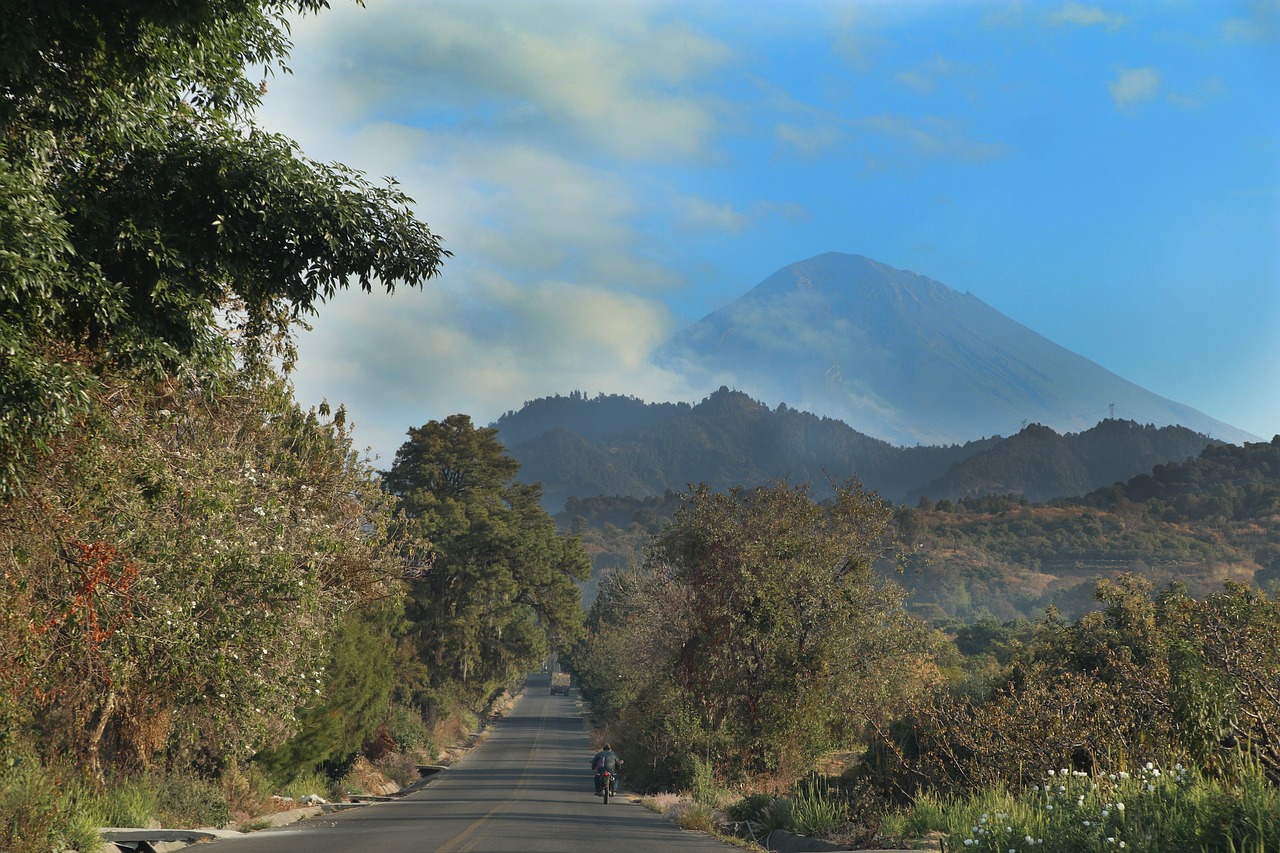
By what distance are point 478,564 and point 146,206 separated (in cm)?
5067

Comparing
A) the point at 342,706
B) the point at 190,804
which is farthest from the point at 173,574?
the point at 342,706

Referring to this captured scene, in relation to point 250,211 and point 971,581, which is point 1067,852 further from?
point 971,581

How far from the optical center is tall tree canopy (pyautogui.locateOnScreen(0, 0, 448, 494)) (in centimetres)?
913

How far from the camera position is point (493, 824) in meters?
23.5

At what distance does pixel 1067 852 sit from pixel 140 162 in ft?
34.8

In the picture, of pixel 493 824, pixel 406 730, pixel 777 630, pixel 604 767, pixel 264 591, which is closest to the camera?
pixel 264 591

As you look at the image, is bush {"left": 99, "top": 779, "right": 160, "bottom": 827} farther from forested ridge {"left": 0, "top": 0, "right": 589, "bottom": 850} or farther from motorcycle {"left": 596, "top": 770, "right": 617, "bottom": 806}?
motorcycle {"left": 596, "top": 770, "right": 617, "bottom": 806}

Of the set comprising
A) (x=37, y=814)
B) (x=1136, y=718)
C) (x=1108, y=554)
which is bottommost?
(x=37, y=814)

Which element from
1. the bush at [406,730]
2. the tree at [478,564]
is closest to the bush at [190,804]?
the bush at [406,730]

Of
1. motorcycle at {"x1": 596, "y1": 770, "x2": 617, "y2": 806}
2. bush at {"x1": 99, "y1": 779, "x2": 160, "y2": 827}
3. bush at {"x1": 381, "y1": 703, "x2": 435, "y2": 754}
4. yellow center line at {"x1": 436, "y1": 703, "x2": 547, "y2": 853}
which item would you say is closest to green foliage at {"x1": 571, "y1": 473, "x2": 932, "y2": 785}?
motorcycle at {"x1": 596, "y1": 770, "x2": 617, "y2": 806}

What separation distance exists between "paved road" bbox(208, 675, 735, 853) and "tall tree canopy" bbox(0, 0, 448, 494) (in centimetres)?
944

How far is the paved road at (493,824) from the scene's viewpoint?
18359 mm

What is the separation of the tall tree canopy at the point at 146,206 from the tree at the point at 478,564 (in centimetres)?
4688

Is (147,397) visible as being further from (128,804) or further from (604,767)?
(604,767)
